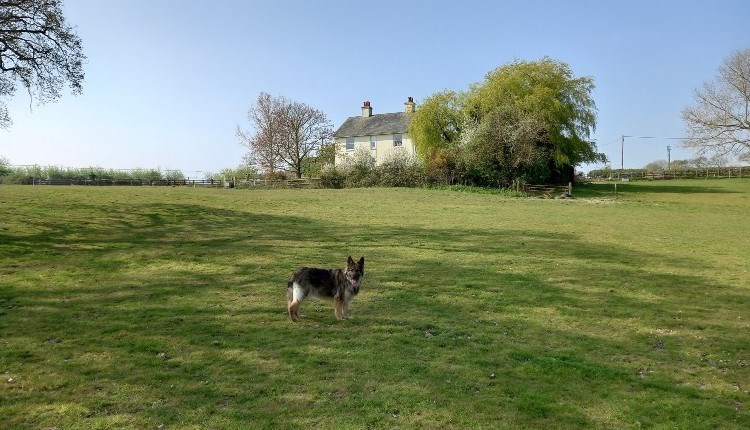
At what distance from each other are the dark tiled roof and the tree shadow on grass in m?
56.7

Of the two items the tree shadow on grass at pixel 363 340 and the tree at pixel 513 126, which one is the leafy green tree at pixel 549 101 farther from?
the tree shadow on grass at pixel 363 340

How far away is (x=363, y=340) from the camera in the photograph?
8969 mm

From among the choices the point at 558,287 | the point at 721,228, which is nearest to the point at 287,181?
the point at 721,228

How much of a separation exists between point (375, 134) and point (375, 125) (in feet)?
8.15

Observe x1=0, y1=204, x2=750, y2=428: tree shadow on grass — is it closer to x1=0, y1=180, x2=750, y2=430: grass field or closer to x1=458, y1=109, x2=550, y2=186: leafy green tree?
x1=0, y1=180, x2=750, y2=430: grass field

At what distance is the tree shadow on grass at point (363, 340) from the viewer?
6473mm

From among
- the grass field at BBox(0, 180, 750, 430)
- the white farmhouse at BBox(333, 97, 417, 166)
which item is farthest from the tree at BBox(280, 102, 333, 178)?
the grass field at BBox(0, 180, 750, 430)

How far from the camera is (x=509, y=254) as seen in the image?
18.0 metres

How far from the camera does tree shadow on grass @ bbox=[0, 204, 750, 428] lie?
6473 mm

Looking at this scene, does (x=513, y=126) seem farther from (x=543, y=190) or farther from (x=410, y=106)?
(x=410, y=106)

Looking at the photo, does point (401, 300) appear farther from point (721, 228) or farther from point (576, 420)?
point (721, 228)

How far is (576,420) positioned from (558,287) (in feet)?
24.7

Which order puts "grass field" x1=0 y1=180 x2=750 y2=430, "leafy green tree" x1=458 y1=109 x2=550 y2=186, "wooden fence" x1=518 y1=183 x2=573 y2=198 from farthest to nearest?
1. "leafy green tree" x1=458 y1=109 x2=550 y2=186
2. "wooden fence" x1=518 y1=183 x2=573 y2=198
3. "grass field" x1=0 y1=180 x2=750 y2=430

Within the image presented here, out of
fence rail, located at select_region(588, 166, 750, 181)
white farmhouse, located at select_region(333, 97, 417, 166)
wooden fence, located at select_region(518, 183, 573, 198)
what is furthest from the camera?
fence rail, located at select_region(588, 166, 750, 181)
